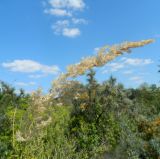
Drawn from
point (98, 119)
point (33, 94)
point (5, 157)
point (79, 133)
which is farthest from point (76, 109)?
point (33, 94)

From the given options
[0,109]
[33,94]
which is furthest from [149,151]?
[33,94]

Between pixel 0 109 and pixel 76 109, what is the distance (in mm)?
4374

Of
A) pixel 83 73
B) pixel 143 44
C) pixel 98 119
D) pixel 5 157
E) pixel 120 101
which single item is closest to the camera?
pixel 83 73

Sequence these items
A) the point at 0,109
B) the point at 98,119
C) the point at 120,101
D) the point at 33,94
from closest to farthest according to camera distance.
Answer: the point at 33,94, the point at 0,109, the point at 98,119, the point at 120,101

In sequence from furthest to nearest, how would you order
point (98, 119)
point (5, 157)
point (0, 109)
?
point (98, 119), point (0, 109), point (5, 157)

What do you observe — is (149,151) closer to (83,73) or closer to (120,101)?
(120,101)

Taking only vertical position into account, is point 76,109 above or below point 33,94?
above

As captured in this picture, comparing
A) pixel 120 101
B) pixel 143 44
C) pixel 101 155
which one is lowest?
pixel 101 155

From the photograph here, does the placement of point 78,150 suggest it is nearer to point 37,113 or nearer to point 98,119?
point 98,119

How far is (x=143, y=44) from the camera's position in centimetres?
212

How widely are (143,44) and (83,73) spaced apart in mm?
396

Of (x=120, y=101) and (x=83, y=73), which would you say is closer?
(x=83, y=73)

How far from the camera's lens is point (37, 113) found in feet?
7.37

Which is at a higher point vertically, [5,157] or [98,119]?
[98,119]
